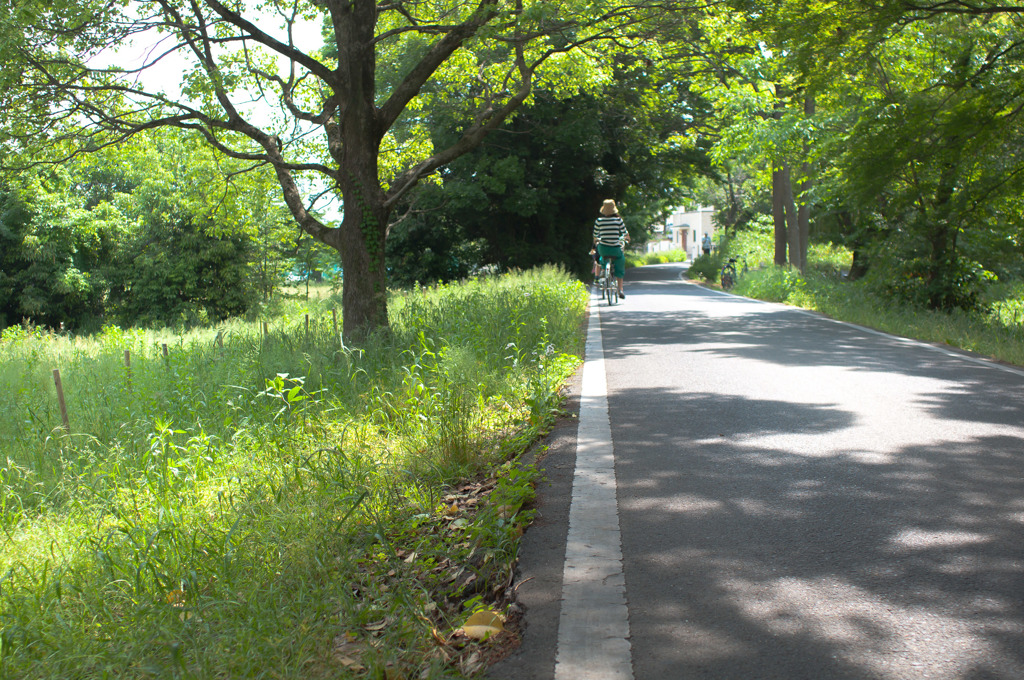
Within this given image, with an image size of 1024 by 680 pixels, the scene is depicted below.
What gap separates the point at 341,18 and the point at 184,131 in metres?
5.28

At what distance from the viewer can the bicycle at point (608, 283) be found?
1864 centimetres

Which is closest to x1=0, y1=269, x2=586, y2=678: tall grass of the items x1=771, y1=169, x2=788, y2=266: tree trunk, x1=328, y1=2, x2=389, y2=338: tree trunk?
x1=328, y1=2, x2=389, y2=338: tree trunk

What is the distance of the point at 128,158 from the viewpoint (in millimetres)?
14781

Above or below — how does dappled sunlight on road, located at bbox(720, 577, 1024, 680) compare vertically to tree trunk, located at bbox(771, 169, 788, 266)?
below

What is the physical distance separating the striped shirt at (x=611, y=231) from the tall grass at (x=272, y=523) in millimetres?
9022

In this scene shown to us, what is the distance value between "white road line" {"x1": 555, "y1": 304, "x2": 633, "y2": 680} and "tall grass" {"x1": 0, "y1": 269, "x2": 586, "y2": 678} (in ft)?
1.14

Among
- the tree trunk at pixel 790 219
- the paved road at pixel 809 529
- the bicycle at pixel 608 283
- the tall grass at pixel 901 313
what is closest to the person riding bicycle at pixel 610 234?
the bicycle at pixel 608 283

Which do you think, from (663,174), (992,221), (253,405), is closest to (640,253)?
(663,174)

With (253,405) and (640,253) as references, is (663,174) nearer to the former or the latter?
(253,405)

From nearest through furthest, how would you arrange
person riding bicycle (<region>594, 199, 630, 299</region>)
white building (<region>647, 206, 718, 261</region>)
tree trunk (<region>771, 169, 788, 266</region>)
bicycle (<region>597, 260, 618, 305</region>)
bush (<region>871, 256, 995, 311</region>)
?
bush (<region>871, 256, 995, 311</region>)
person riding bicycle (<region>594, 199, 630, 299</region>)
bicycle (<region>597, 260, 618, 305</region>)
tree trunk (<region>771, 169, 788, 266</region>)
white building (<region>647, 206, 718, 261</region>)

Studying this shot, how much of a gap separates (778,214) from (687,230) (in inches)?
4156

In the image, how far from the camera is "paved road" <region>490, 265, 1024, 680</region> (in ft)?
9.21

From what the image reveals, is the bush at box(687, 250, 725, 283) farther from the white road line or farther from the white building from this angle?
the white building

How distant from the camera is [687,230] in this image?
13125 cm
